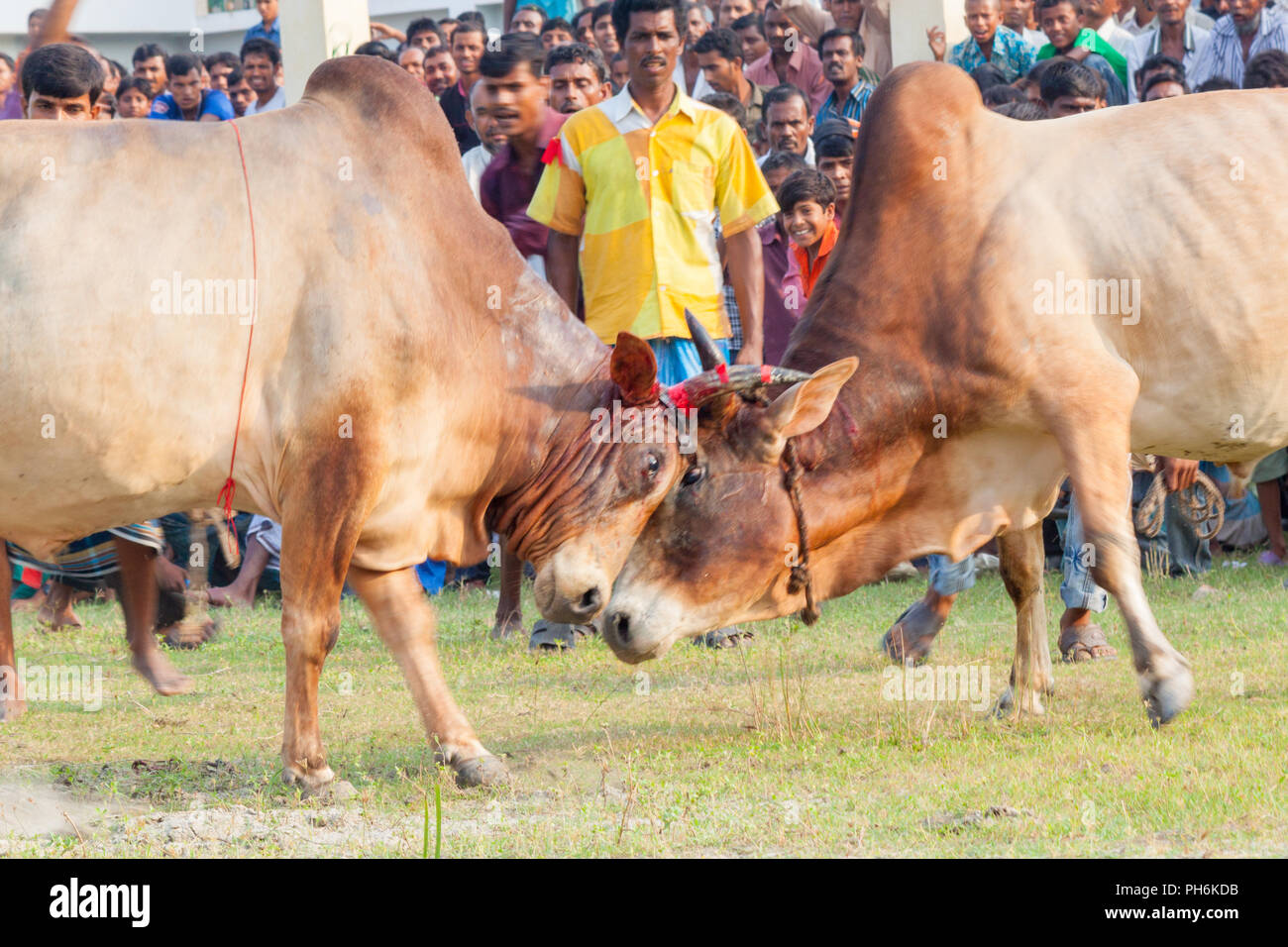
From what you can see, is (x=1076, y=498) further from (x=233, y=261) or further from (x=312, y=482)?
(x=233, y=261)

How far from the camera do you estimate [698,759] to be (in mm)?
4961

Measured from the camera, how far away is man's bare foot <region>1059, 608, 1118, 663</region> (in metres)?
6.33

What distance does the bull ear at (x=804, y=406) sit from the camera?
477 centimetres

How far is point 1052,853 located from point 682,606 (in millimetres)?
1479

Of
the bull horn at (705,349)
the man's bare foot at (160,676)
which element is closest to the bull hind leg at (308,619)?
the bull horn at (705,349)

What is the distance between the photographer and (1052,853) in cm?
377

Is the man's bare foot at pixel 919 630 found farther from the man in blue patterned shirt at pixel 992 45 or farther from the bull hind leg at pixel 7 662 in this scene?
the man in blue patterned shirt at pixel 992 45

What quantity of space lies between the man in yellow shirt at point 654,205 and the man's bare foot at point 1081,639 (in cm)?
173

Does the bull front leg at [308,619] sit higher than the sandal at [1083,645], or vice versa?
the bull front leg at [308,619]

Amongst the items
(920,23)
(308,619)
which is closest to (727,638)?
(308,619)

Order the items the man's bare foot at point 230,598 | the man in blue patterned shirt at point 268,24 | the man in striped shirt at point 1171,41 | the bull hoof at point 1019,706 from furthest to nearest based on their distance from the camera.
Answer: the man in blue patterned shirt at point 268,24 → the man in striped shirt at point 1171,41 → the man's bare foot at point 230,598 → the bull hoof at point 1019,706

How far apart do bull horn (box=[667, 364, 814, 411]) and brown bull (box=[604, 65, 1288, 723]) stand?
0.27ft

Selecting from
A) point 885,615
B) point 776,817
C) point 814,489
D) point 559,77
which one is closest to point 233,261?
point 814,489

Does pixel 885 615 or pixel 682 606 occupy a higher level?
pixel 682 606
